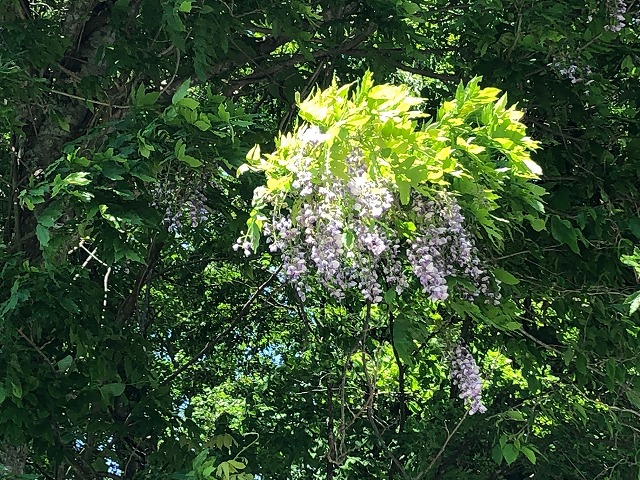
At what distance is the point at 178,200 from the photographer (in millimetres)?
2764

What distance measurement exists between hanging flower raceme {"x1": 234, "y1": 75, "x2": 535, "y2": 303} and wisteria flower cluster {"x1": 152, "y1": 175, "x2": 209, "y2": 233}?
0.77 meters

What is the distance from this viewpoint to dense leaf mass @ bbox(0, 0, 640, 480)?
1931 millimetres

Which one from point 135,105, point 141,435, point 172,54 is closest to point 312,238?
point 135,105

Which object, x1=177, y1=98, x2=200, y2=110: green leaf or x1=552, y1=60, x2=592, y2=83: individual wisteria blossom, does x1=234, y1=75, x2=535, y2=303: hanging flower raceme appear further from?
x1=552, y1=60, x2=592, y2=83: individual wisteria blossom

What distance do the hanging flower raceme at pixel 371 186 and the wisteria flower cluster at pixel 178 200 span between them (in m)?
0.77

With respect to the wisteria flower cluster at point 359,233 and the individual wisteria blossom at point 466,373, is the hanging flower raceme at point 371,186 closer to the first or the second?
the wisteria flower cluster at point 359,233

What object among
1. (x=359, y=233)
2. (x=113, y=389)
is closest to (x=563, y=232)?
(x=359, y=233)

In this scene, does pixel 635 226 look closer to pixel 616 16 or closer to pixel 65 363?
pixel 616 16

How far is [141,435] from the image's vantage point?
132 inches

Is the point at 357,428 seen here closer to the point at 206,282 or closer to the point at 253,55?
the point at 206,282

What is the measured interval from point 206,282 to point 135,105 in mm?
2669

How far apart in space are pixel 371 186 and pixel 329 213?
0.39ft

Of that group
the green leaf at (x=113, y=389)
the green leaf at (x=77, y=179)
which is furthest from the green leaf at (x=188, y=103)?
the green leaf at (x=113, y=389)

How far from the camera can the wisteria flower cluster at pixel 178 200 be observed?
274 cm
